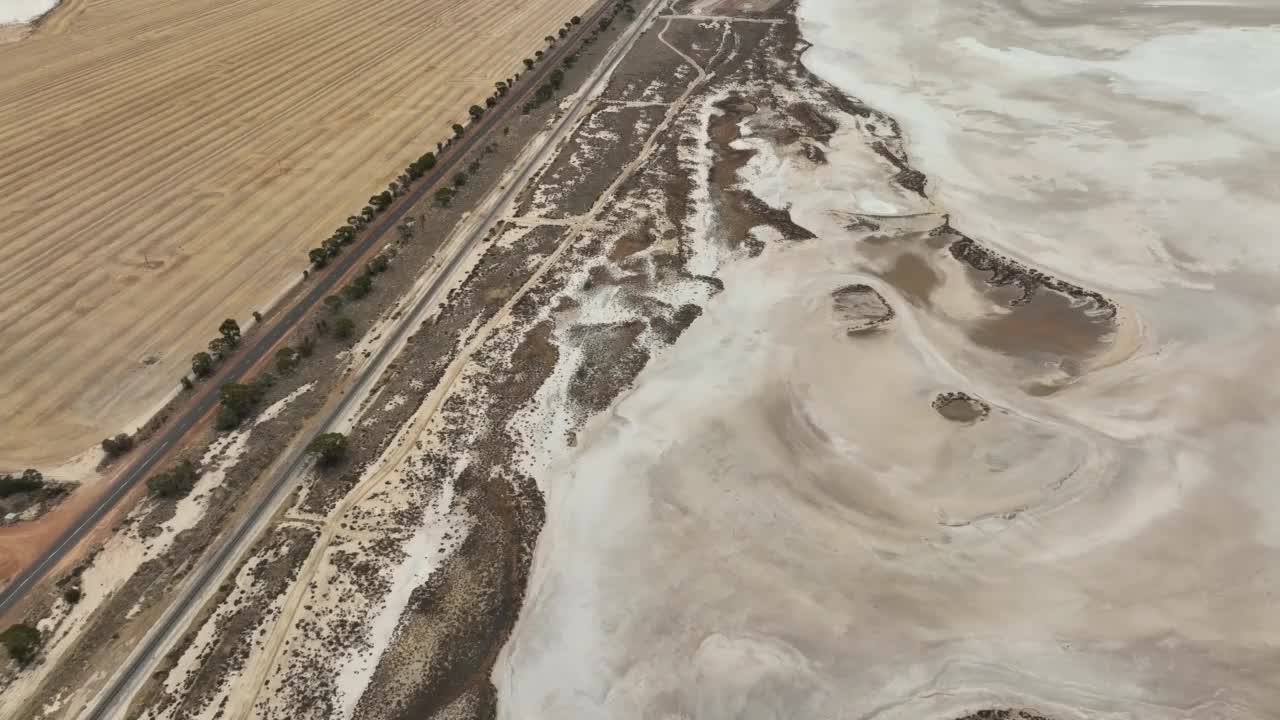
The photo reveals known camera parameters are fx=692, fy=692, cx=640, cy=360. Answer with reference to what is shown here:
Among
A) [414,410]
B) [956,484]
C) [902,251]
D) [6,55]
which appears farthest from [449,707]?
[6,55]

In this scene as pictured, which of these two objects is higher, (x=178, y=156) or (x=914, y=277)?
(x=178, y=156)

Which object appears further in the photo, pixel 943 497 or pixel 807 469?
pixel 807 469

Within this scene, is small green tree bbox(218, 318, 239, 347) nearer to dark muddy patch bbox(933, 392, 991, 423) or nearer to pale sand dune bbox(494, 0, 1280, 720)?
pale sand dune bbox(494, 0, 1280, 720)

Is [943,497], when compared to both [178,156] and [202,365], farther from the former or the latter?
[178,156]

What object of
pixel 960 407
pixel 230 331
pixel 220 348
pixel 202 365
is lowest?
pixel 960 407

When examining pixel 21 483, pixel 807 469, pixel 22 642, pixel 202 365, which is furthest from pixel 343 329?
pixel 807 469

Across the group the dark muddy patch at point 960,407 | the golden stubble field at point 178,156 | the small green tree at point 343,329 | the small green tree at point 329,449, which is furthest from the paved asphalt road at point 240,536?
the dark muddy patch at point 960,407

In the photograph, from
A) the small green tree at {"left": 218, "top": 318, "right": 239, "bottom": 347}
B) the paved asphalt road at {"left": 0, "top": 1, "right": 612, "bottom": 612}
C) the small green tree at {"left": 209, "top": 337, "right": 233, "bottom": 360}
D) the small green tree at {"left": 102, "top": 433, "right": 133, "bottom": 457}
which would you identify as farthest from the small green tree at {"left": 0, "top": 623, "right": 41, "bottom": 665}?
the small green tree at {"left": 218, "top": 318, "right": 239, "bottom": 347}
